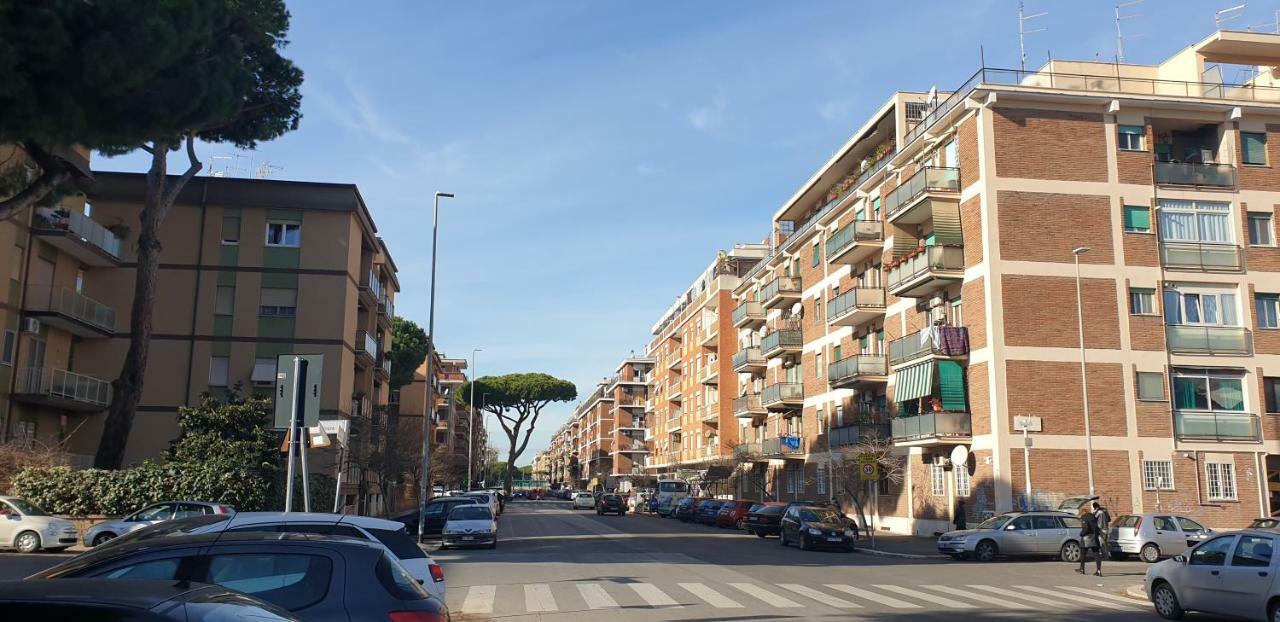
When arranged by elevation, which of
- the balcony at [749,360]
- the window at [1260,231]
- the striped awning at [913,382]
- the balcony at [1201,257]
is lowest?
the striped awning at [913,382]

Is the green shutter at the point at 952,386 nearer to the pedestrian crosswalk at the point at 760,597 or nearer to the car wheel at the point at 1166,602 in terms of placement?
the pedestrian crosswalk at the point at 760,597

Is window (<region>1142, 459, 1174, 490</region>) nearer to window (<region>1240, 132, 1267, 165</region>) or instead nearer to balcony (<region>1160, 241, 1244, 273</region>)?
balcony (<region>1160, 241, 1244, 273</region>)

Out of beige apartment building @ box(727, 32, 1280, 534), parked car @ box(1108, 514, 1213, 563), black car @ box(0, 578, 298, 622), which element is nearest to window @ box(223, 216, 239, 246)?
beige apartment building @ box(727, 32, 1280, 534)

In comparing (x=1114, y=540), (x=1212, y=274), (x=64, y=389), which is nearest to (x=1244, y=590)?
(x=1114, y=540)

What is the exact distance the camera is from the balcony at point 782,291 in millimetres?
52906

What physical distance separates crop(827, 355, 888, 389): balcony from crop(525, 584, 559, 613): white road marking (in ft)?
86.7

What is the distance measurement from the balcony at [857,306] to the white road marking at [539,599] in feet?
91.4

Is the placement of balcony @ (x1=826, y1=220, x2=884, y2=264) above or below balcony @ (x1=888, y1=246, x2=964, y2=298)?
above

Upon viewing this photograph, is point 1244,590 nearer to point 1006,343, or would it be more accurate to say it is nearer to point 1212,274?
point 1006,343

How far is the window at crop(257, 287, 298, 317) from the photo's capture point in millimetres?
39688

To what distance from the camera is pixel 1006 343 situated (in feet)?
108

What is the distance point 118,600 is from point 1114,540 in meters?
27.5

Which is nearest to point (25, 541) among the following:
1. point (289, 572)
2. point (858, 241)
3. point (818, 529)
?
point (289, 572)

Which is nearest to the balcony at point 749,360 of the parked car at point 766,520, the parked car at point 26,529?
the parked car at point 766,520
